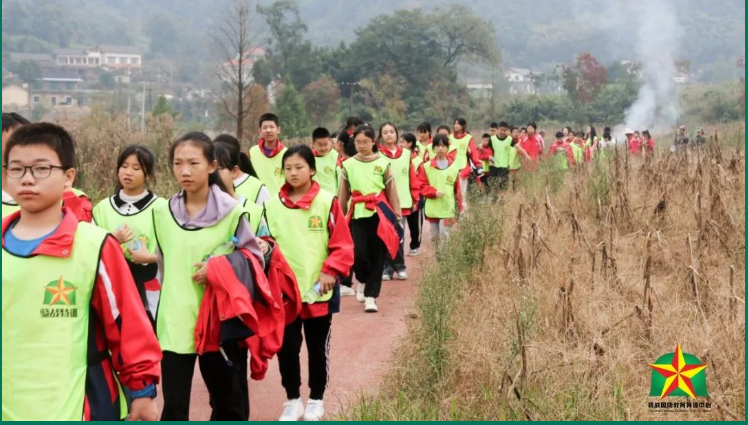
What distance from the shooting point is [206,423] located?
3.99m

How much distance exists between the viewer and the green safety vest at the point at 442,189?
1027cm

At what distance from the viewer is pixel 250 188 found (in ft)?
20.6

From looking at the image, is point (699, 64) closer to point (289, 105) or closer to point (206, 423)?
point (289, 105)

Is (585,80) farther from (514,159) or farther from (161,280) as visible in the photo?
(161,280)

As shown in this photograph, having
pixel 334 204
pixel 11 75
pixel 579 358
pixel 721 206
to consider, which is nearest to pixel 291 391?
pixel 334 204

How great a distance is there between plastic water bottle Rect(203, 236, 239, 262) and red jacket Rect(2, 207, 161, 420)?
1020 millimetres

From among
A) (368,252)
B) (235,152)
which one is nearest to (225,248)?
(235,152)

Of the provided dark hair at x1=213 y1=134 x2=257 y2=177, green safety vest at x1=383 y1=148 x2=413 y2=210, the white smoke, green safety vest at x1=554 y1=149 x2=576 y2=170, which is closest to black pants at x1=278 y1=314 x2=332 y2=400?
dark hair at x1=213 y1=134 x2=257 y2=177

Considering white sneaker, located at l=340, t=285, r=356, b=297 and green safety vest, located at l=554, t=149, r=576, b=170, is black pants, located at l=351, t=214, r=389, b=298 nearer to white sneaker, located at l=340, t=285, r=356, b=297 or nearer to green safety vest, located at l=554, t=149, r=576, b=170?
white sneaker, located at l=340, t=285, r=356, b=297

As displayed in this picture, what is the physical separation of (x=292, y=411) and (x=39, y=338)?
2.53 metres

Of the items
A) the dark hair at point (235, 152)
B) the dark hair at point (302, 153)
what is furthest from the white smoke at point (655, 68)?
the dark hair at point (302, 153)

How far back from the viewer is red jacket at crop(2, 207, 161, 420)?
2965mm

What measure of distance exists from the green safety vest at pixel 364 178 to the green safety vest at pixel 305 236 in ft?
7.78

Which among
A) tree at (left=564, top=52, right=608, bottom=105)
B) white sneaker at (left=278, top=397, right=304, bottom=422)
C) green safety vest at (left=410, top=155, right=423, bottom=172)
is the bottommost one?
white sneaker at (left=278, top=397, right=304, bottom=422)
